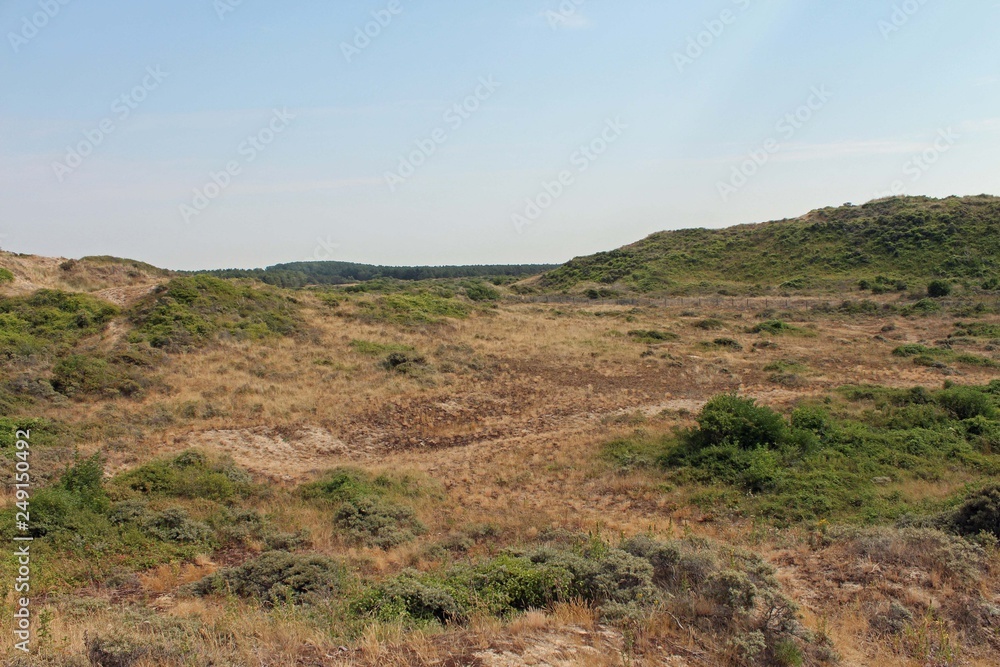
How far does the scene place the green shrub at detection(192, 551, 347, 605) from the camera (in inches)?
246

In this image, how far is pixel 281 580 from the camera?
6.58m

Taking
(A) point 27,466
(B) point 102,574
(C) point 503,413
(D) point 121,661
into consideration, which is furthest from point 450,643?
(C) point 503,413

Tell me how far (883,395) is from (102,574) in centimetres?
1702

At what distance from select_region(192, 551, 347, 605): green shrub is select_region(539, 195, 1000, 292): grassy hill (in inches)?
2185

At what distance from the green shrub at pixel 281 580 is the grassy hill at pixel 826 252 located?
182 ft

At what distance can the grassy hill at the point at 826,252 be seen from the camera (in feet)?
176

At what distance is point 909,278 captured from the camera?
168 ft

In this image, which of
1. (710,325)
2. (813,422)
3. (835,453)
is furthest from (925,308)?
(835,453)

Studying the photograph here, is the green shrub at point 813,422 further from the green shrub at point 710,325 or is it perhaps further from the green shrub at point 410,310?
the green shrub at point 710,325

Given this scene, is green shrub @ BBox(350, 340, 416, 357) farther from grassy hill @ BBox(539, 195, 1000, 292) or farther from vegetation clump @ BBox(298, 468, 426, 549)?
grassy hill @ BBox(539, 195, 1000, 292)

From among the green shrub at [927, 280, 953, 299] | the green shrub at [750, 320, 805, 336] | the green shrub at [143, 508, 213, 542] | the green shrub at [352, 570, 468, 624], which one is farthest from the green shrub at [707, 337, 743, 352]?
the green shrub at [927, 280, 953, 299]

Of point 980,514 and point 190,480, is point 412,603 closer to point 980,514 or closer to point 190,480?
point 980,514

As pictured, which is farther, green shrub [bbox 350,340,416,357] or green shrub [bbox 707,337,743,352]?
green shrub [bbox 707,337,743,352]

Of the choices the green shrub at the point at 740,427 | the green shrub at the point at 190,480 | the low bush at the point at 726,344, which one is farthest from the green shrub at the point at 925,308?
the green shrub at the point at 190,480
